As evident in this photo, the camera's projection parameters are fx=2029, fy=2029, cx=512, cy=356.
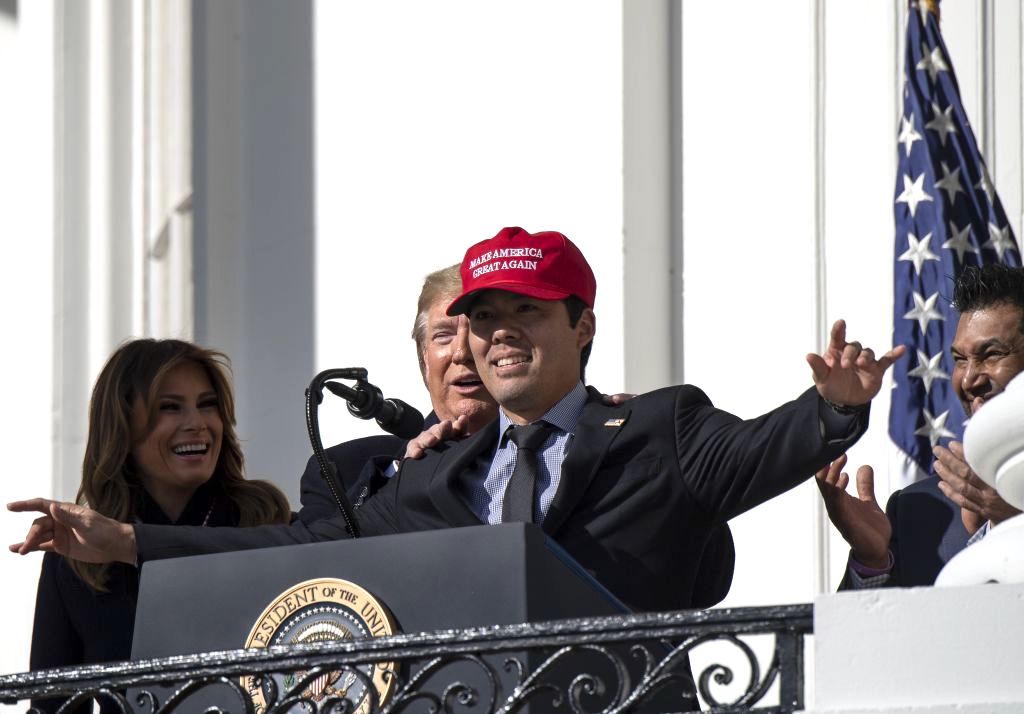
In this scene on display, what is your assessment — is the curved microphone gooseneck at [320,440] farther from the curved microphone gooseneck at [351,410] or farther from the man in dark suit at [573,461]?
the man in dark suit at [573,461]

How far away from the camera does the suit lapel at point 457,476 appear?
380 cm

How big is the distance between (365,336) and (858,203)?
1823 millimetres

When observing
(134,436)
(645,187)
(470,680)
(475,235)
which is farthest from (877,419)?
(470,680)

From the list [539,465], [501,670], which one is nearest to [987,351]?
[539,465]

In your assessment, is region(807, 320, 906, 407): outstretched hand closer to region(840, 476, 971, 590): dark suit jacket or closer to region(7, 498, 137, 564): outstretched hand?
region(840, 476, 971, 590): dark suit jacket

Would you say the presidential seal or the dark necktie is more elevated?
the dark necktie

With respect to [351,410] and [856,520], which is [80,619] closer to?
[351,410]

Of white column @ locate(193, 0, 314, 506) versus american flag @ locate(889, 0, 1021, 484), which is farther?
white column @ locate(193, 0, 314, 506)

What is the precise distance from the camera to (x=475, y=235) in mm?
6852

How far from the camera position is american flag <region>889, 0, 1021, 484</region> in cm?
558

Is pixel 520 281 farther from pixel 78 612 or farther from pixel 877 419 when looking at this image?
pixel 877 419

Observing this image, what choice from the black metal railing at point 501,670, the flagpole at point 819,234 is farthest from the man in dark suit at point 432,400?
the flagpole at point 819,234

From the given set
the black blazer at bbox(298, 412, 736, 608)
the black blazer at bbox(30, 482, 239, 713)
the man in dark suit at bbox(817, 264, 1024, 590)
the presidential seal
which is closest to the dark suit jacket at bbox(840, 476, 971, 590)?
the man in dark suit at bbox(817, 264, 1024, 590)

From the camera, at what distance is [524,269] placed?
3.97 metres
